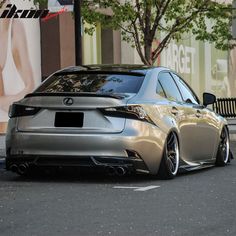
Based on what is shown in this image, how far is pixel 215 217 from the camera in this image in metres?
6.66

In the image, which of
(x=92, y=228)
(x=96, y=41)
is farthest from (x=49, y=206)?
(x=96, y=41)

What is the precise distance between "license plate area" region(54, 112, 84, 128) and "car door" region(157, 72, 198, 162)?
1246 mm

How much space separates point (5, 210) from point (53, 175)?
2.73 m

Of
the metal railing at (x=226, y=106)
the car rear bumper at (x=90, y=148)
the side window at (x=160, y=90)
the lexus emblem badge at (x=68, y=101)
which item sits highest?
the side window at (x=160, y=90)

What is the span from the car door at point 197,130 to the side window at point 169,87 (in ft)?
0.48

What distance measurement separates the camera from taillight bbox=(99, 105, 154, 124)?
8.58 m

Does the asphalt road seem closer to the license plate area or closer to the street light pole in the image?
the license plate area

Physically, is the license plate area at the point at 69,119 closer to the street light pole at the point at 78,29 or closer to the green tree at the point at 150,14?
the street light pole at the point at 78,29

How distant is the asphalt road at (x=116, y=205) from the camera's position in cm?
612

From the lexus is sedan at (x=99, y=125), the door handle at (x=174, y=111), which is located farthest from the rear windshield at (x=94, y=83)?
the door handle at (x=174, y=111)

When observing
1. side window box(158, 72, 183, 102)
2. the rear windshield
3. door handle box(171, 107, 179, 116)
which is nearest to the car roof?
the rear windshield

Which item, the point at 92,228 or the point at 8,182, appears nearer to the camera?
the point at 92,228

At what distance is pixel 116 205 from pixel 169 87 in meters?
3.00

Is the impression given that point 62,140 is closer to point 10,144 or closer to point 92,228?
point 10,144
